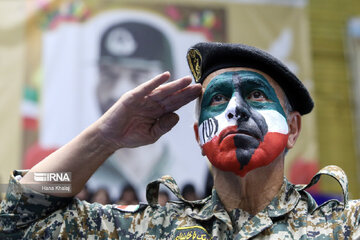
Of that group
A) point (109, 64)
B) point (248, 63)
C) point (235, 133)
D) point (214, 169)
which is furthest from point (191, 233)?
point (109, 64)

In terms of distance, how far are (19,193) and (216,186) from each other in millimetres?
832

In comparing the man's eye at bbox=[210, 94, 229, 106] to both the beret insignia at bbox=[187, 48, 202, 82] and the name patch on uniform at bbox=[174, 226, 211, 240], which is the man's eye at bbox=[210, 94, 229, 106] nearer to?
the beret insignia at bbox=[187, 48, 202, 82]

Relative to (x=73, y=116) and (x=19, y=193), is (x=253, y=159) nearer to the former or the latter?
(x=19, y=193)

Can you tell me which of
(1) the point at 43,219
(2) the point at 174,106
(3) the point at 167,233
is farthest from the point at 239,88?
(1) the point at 43,219

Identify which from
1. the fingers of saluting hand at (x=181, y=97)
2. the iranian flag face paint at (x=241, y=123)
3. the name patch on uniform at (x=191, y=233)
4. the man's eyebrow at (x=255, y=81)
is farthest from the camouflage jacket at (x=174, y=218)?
the man's eyebrow at (x=255, y=81)

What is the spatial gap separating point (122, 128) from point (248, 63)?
626mm

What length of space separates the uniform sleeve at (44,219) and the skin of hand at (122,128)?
53 mm

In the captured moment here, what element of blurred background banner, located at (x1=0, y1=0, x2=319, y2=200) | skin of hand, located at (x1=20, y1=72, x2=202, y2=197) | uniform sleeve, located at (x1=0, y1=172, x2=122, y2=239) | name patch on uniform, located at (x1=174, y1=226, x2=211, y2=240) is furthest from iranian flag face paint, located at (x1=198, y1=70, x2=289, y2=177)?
blurred background banner, located at (x1=0, y1=0, x2=319, y2=200)

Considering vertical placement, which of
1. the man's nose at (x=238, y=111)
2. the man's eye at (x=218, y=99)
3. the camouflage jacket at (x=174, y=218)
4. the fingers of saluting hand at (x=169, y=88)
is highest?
the fingers of saluting hand at (x=169, y=88)

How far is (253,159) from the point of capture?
2320mm

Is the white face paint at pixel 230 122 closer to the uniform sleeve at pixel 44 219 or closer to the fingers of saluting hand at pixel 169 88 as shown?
the fingers of saluting hand at pixel 169 88

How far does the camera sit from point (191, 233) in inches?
90.4

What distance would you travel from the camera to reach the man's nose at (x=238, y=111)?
237cm

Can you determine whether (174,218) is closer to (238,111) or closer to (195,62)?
(238,111)
